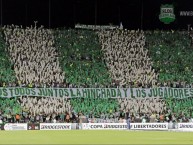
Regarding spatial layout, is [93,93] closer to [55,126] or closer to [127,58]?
[55,126]

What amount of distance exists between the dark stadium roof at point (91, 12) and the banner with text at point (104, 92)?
1288cm

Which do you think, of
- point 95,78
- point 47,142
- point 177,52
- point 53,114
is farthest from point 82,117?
point 177,52

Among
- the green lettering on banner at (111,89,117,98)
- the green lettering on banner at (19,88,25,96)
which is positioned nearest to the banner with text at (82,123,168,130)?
the green lettering on banner at (111,89,117,98)

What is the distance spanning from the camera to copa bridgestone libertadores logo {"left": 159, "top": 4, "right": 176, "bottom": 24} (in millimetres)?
71500

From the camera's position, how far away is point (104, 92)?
198 feet

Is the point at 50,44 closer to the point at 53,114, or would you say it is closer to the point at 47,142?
the point at 53,114

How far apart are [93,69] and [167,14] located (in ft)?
46.9

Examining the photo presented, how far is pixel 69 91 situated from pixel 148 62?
11.7m

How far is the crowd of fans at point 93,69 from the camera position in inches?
2243

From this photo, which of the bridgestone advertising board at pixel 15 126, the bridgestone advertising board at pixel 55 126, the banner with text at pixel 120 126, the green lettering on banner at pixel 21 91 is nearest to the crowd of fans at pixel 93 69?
the green lettering on banner at pixel 21 91

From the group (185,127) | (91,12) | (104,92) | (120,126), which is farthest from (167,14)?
(120,126)

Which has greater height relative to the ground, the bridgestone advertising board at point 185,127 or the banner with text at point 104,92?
the banner with text at point 104,92

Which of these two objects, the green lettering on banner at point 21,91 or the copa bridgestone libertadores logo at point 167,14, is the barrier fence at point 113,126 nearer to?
the green lettering on banner at point 21,91

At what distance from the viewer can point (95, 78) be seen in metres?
62.3
